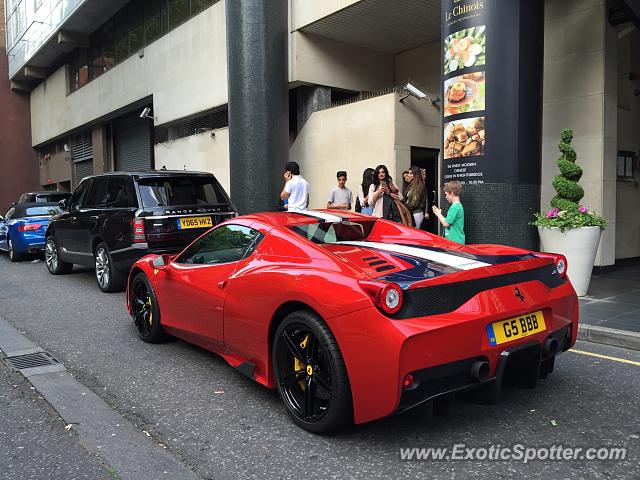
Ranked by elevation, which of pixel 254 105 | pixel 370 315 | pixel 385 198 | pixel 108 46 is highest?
pixel 108 46

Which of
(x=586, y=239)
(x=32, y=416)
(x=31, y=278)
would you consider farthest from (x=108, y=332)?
(x=586, y=239)

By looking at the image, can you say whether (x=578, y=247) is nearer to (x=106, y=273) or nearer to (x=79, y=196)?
(x=106, y=273)

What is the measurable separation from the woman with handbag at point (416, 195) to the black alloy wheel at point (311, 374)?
5645 mm

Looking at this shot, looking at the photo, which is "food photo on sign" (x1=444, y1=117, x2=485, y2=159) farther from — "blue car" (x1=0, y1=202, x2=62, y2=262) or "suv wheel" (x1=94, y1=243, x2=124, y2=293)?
"blue car" (x1=0, y1=202, x2=62, y2=262)

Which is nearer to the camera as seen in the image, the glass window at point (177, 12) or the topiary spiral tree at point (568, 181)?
the topiary spiral tree at point (568, 181)

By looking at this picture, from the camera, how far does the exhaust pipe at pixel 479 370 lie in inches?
116

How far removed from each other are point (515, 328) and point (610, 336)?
267 cm

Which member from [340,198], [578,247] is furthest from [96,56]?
[578,247]

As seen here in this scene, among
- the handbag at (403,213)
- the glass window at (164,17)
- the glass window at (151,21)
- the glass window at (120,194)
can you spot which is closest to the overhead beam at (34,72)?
the glass window at (151,21)

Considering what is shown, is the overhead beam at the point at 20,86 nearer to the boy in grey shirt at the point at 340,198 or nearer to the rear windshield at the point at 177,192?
the boy in grey shirt at the point at 340,198

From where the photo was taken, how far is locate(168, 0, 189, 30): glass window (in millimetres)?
17281

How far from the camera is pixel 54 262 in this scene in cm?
1021

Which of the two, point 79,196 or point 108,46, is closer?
point 79,196

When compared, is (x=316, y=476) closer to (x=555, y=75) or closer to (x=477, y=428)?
(x=477, y=428)
